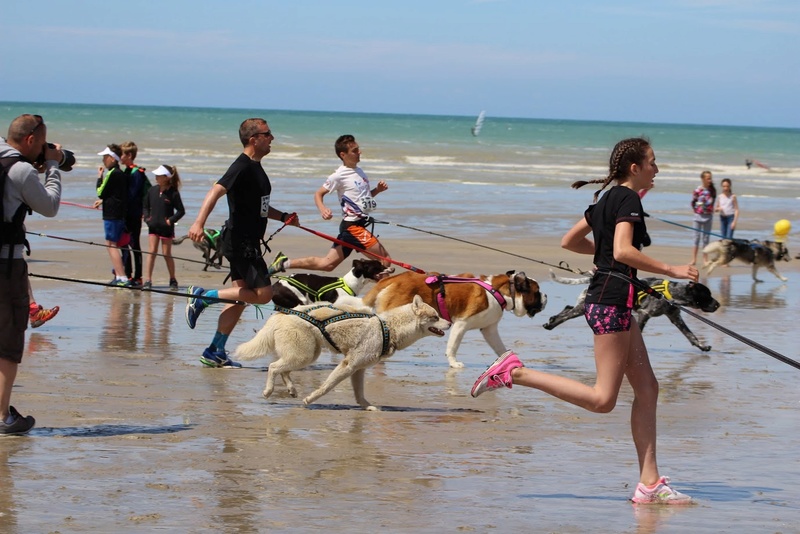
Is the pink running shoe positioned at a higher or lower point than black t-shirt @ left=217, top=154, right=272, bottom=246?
lower

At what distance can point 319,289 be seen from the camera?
9891 mm

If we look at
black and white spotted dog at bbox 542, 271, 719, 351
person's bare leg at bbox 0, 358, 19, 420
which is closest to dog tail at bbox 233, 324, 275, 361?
person's bare leg at bbox 0, 358, 19, 420

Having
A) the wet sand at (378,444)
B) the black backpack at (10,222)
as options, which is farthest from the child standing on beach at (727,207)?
the black backpack at (10,222)

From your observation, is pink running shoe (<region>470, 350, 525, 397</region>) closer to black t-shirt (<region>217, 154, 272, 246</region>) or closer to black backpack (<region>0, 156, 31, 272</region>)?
black backpack (<region>0, 156, 31, 272</region>)

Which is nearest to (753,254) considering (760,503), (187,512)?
(760,503)

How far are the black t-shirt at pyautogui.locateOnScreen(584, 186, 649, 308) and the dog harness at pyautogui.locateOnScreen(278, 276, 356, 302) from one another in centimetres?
468

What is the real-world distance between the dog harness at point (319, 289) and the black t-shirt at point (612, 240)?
4682mm

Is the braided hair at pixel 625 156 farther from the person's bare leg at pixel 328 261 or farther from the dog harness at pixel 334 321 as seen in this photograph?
the person's bare leg at pixel 328 261

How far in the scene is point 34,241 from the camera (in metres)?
17.9

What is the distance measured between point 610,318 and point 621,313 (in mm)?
58

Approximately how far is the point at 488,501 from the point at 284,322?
281cm

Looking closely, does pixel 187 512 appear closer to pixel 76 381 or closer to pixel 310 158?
pixel 76 381

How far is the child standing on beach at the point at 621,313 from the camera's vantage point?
527 cm

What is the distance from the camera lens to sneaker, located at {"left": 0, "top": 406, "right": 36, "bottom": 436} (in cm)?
638
